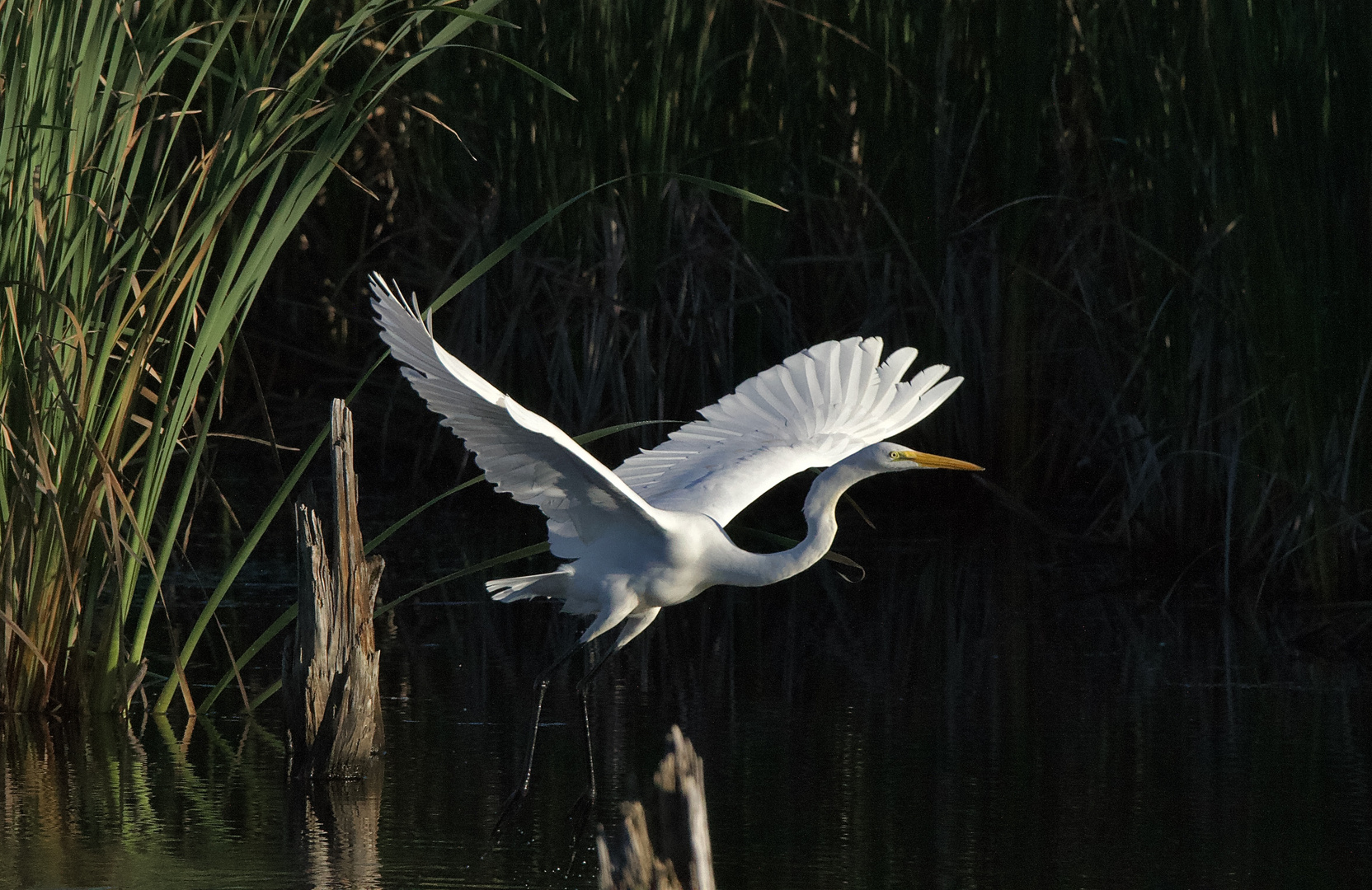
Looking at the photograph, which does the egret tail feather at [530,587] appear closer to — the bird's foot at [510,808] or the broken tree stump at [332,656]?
the broken tree stump at [332,656]

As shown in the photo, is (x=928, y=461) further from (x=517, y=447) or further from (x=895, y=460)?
(x=517, y=447)

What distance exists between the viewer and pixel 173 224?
8.28 metres

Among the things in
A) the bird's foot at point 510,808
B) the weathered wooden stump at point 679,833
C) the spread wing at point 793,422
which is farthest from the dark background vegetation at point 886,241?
the weathered wooden stump at point 679,833

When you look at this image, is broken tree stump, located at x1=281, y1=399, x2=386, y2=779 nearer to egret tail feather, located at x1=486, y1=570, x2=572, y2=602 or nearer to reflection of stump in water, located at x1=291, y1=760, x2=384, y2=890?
reflection of stump in water, located at x1=291, y1=760, x2=384, y2=890

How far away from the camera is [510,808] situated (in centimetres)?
393

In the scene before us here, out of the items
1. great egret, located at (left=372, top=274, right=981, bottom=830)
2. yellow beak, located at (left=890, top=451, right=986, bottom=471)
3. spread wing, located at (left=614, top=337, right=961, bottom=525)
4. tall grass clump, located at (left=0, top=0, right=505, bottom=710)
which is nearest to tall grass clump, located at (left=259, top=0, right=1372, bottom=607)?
spread wing, located at (left=614, top=337, right=961, bottom=525)

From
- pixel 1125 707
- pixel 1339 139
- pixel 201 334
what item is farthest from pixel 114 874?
pixel 1339 139

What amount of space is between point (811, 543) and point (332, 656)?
111cm

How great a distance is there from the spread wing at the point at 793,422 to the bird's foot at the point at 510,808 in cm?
96

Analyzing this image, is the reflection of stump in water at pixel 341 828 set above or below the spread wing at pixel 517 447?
below

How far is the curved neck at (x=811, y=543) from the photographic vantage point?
14.3ft

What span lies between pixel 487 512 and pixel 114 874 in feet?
15.8

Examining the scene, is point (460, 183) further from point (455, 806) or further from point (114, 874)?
point (114, 874)

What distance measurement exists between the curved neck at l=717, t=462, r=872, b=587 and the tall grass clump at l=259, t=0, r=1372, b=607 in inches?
89.7
